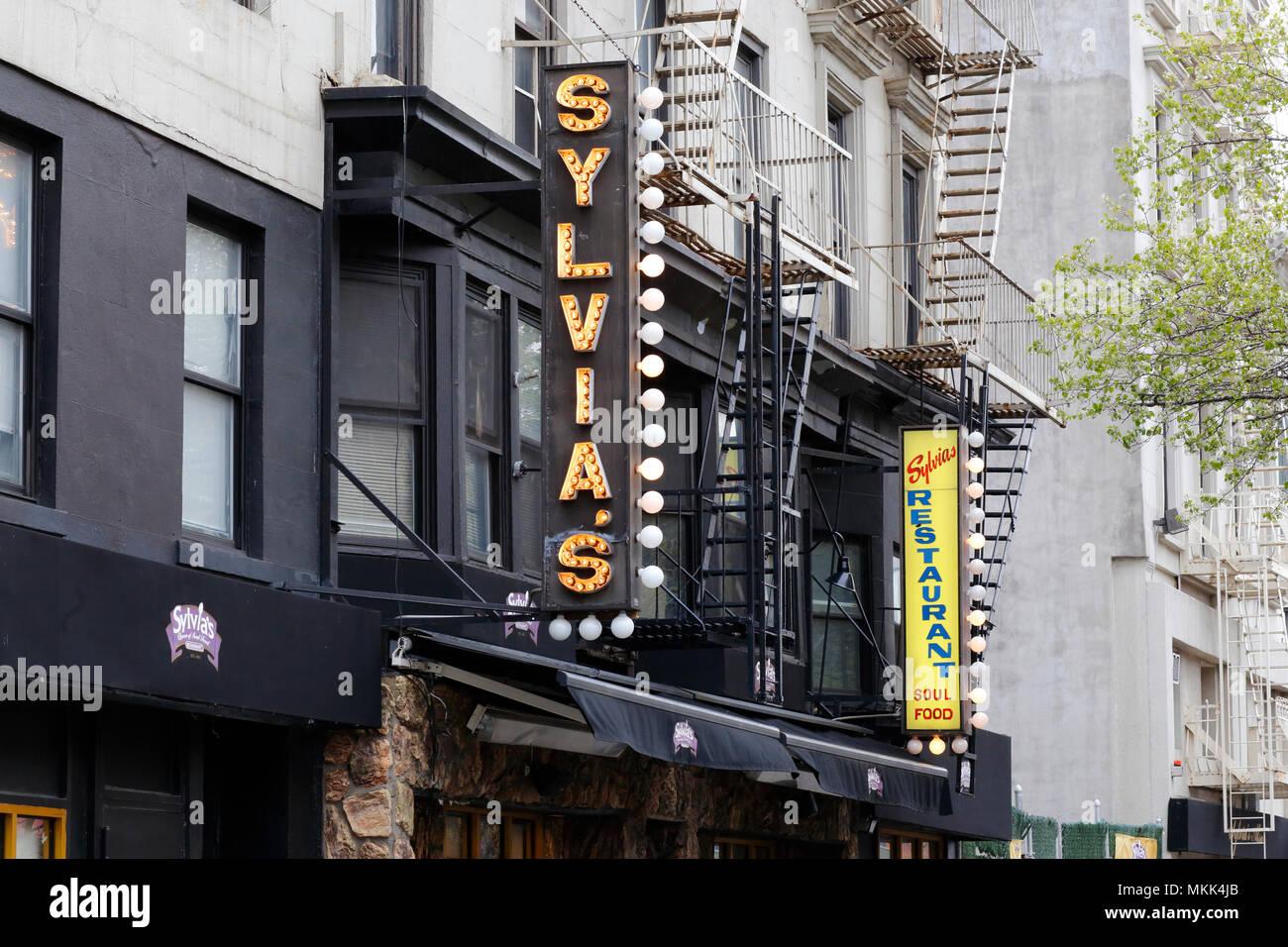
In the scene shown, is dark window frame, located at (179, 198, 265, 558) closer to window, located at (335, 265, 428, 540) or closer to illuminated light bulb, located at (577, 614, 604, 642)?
window, located at (335, 265, 428, 540)

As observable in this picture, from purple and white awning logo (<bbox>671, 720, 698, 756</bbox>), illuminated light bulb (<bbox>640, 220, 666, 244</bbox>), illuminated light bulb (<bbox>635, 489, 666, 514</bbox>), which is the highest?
illuminated light bulb (<bbox>640, 220, 666, 244</bbox>)

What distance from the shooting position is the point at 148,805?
40.7ft

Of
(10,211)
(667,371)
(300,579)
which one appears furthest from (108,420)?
(667,371)

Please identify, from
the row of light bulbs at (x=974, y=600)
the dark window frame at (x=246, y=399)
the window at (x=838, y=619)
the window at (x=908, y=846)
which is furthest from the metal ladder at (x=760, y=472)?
the dark window frame at (x=246, y=399)

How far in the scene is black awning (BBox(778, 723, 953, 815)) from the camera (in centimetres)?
1752

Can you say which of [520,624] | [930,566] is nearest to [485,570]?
[520,624]

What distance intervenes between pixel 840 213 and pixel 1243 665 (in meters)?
17.8

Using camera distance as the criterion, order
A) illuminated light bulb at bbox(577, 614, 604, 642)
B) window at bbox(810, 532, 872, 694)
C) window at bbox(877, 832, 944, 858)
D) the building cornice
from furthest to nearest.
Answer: window at bbox(877, 832, 944, 858) → the building cornice → window at bbox(810, 532, 872, 694) → illuminated light bulb at bbox(577, 614, 604, 642)

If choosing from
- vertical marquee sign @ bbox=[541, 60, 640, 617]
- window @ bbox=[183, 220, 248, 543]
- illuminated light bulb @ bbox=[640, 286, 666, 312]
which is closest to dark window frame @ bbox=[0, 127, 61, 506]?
window @ bbox=[183, 220, 248, 543]

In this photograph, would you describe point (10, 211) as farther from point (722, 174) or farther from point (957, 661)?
point (957, 661)

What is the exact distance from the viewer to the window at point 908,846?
24.1m

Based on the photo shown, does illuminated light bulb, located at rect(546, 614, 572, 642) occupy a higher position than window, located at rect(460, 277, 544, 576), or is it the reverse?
window, located at rect(460, 277, 544, 576)

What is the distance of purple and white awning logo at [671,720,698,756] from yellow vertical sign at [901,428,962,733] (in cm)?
681
